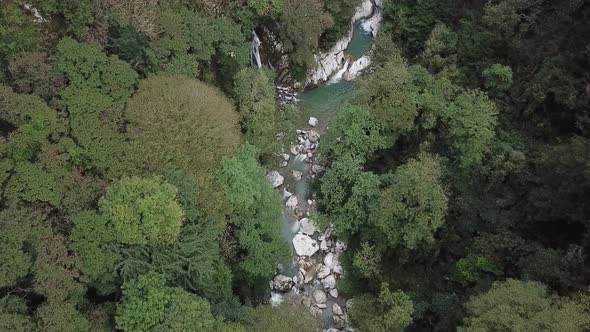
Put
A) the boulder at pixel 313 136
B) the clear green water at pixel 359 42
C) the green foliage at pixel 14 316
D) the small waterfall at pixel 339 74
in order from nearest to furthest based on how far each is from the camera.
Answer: the green foliage at pixel 14 316 < the boulder at pixel 313 136 < the small waterfall at pixel 339 74 < the clear green water at pixel 359 42

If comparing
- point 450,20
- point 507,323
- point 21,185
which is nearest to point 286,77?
point 450,20

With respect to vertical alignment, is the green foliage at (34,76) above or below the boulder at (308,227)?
above

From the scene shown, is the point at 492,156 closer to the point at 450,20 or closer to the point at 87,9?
the point at 450,20

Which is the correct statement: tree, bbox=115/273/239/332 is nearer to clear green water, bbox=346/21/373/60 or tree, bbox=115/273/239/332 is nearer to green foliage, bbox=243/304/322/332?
green foliage, bbox=243/304/322/332

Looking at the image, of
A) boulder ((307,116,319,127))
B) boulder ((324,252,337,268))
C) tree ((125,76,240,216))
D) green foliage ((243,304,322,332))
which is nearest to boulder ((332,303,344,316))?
boulder ((324,252,337,268))

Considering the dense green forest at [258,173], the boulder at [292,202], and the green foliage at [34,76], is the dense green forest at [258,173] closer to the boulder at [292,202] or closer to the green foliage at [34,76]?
the green foliage at [34,76]

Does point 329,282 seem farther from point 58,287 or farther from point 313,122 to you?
point 58,287

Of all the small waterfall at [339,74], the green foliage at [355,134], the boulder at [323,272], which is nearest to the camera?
the green foliage at [355,134]

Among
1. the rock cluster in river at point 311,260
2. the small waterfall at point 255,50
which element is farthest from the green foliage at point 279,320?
the small waterfall at point 255,50
